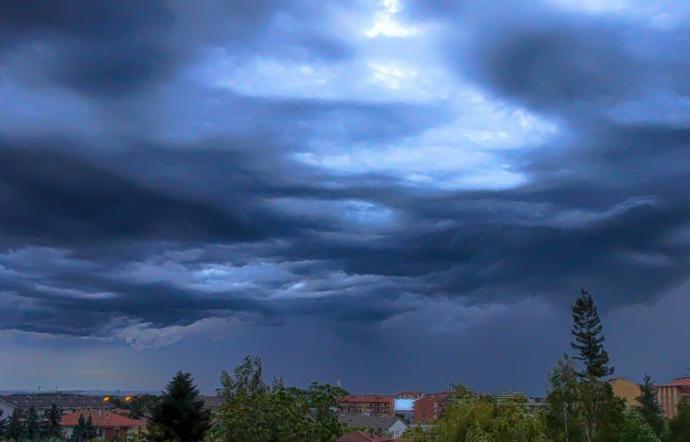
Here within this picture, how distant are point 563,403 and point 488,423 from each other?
16.8 m

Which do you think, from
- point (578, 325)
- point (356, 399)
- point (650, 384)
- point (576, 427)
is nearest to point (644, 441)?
point (576, 427)

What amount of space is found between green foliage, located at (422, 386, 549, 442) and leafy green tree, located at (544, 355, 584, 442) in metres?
13.4

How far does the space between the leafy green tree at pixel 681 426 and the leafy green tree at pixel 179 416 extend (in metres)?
34.0

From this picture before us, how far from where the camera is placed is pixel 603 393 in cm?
5675

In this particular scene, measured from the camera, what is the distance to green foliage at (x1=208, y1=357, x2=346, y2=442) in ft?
86.0

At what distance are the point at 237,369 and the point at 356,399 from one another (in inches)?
6201

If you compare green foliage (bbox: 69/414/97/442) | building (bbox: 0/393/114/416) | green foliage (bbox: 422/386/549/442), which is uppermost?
green foliage (bbox: 422/386/549/442)

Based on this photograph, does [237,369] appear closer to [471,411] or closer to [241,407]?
[241,407]

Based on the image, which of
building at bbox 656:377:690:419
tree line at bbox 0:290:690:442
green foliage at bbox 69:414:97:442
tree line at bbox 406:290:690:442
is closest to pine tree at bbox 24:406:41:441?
green foliage at bbox 69:414:97:442

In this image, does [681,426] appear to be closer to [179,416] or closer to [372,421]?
[179,416]

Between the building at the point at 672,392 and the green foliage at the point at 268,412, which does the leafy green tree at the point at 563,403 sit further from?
the building at the point at 672,392

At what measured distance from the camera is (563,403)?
149ft

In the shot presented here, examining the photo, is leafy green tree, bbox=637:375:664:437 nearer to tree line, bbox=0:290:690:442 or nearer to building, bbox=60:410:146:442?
tree line, bbox=0:290:690:442

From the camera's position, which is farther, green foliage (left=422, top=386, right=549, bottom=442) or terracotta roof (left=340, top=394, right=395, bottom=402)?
terracotta roof (left=340, top=394, right=395, bottom=402)
